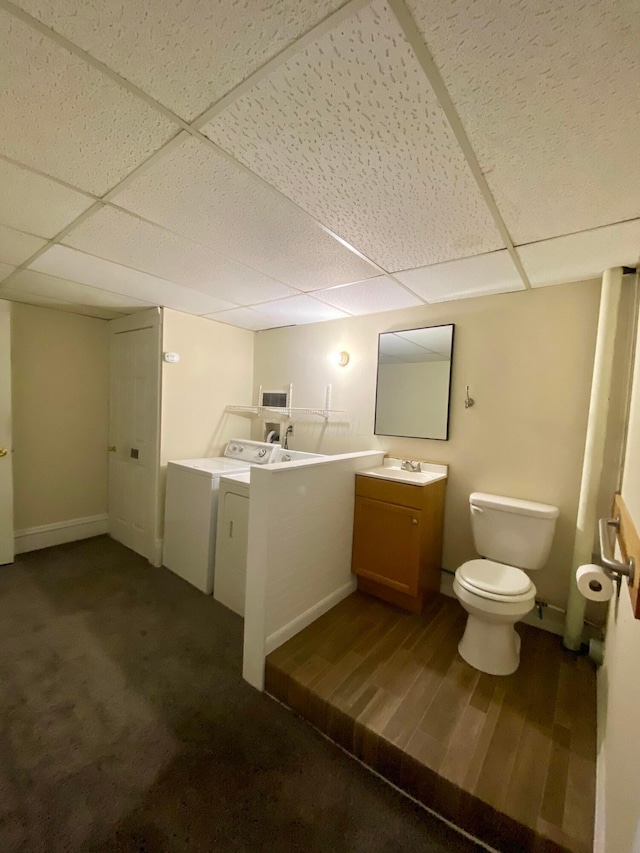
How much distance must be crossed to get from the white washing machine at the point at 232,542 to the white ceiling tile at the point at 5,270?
1.89 meters

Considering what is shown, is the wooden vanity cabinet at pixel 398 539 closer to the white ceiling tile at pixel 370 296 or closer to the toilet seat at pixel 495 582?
the toilet seat at pixel 495 582

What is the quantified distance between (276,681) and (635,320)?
8.55 ft

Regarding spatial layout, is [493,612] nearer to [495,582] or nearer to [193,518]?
[495,582]

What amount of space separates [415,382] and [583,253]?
1.20 m

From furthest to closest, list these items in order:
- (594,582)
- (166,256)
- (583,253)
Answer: (166,256) → (583,253) → (594,582)

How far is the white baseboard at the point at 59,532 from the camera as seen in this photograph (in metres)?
3.01

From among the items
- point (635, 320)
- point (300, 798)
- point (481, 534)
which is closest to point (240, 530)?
point (300, 798)

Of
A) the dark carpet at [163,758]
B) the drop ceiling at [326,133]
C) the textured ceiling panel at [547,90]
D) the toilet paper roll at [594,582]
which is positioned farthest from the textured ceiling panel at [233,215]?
the dark carpet at [163,758]

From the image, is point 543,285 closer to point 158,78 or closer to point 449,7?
point 449,7

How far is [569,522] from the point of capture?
2006 millimetres

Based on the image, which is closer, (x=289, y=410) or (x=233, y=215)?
(x=233, y=215)

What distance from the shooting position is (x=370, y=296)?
2381 millimetres

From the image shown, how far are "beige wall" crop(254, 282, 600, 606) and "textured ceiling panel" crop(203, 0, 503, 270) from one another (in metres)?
0.83

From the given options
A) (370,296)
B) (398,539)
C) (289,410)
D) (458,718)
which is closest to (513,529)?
(398,539)
